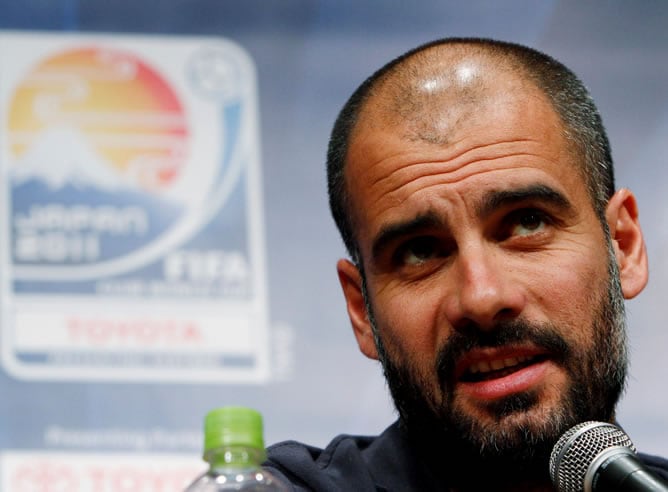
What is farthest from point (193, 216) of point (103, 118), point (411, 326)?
point (411, 326)

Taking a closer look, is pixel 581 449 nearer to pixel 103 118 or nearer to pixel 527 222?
pixel 527 222

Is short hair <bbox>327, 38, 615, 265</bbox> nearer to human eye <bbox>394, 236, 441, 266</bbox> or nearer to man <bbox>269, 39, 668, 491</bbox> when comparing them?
man <bbox>269, 39, 668, 491</bbox>

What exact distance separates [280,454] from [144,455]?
1125mm

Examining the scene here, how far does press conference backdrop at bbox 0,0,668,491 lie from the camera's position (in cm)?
312

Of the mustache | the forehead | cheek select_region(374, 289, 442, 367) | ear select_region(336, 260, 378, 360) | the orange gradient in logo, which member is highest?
the orange gradient in logo

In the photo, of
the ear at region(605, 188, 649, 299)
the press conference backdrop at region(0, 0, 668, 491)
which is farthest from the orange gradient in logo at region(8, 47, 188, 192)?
the ear at region(605, 188, 649, 299)

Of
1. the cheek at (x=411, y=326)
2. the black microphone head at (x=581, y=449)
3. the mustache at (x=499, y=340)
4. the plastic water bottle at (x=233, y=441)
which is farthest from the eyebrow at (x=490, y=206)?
the plastic water bottle at (x=233, y=441)

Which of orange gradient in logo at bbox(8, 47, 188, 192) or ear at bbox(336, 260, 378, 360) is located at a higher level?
orange gradient in logo at bbox(8, 47, 188, 192)

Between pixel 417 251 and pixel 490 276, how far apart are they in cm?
21

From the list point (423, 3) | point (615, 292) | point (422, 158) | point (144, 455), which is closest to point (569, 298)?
point (615, 292)

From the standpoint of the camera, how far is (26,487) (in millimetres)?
2984

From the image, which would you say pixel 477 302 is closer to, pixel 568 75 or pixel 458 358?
pixel 458 358

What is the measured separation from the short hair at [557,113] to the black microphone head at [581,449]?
78 centimetres

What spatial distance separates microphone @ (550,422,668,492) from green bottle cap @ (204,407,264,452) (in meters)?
0.37
